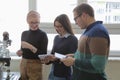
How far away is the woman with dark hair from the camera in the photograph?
249 centimetres

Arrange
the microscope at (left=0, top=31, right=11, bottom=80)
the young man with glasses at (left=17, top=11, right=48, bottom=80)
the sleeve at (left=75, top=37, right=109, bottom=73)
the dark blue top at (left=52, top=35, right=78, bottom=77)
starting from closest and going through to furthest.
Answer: the sleeve at (left=75, top=37, right=109, bottom=73), the microscope at (left=0, top=31, right=11, bottom=80), the dark blue top at (left=52, top=35, right=78, bottom=77), the young man with glasses at (left=17, top=11, right=48, bottom=80)

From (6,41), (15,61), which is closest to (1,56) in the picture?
Result: (6,41)

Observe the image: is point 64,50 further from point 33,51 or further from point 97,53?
point 97,53

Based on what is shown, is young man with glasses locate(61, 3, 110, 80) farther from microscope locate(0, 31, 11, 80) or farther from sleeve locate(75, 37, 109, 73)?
microscope locate(0, 31, 11, 80)

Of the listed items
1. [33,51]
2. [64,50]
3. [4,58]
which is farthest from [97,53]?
[33,51]

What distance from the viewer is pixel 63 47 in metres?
2.52

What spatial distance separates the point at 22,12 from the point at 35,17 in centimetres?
81

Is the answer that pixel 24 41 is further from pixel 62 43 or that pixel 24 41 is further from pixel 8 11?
pixel 8 11

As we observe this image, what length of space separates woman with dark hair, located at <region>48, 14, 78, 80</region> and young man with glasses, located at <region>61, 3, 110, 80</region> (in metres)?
0.51

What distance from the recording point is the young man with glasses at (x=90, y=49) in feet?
5.88

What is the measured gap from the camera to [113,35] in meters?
3.71

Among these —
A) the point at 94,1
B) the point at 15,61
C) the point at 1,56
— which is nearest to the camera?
the point at 1,56

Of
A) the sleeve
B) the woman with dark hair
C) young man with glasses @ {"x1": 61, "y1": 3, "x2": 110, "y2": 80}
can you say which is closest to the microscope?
the woman with dark hair

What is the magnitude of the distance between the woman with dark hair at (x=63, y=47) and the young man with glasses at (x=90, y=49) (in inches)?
20.1
